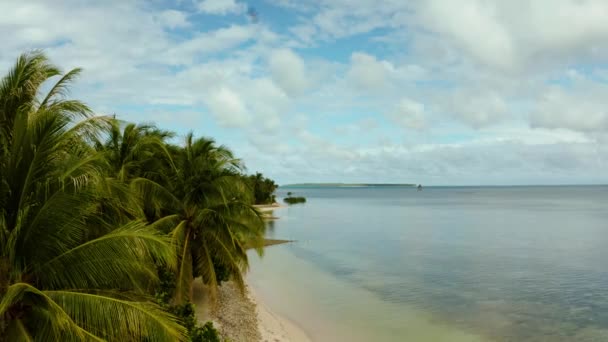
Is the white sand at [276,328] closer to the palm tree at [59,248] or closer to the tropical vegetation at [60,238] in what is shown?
the tropical vegetation at [60,238]

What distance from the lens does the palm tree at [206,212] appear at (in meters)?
15.9

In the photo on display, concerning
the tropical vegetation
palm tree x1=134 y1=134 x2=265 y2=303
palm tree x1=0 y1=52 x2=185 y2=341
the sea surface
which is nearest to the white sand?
the sea surface

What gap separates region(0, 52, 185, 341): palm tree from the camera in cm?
677

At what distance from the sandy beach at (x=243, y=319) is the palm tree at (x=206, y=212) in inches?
65.8

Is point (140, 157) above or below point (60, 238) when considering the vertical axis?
above

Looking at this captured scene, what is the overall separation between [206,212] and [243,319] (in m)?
5.04

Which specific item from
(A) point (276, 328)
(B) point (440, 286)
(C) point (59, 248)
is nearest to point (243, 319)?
(A) point (276, 328)

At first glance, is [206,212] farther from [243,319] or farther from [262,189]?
[262,189]

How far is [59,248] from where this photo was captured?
24.2 feet

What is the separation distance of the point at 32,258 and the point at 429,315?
60.9ft

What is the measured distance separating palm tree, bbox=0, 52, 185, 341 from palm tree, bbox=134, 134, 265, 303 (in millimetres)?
7983

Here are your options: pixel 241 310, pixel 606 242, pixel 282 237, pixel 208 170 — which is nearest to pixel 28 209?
pixel 208 170

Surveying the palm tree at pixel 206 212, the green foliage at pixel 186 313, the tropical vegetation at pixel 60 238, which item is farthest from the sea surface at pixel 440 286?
the tropical vegetation at pixel 60 238

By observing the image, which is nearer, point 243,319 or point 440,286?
point 243,319
